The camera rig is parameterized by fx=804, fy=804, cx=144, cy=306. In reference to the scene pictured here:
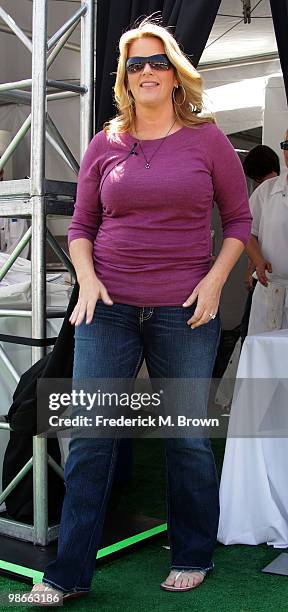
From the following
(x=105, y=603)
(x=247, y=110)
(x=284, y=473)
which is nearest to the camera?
(x=105, y=603)

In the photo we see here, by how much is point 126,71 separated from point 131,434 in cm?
131

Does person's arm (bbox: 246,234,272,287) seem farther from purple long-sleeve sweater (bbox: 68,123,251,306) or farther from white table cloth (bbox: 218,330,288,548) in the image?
purple long-sleeve sweater (bbox: 68,123,251,306)

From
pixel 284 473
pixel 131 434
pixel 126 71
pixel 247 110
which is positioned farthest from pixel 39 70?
pixel 247 110

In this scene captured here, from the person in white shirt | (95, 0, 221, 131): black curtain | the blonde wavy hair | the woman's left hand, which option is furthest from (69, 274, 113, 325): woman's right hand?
the person in white shirt

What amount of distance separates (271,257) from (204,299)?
1.78m

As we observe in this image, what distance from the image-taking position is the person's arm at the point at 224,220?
2.04 meters

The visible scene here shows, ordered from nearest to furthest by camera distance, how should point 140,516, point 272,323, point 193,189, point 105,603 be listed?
point 193,189 < point 105,603 < point 140,516 < point 272,323

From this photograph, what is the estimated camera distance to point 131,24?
2467 millimetres

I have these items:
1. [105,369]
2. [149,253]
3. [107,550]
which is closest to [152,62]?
[149,253]

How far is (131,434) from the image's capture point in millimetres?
2863

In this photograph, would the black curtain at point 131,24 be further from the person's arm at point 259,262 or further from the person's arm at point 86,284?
the person's arm at point 259,262

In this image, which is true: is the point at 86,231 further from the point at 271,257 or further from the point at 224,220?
the point at 271,257

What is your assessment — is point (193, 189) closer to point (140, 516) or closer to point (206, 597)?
point (206, 597)

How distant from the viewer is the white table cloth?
8.55 ft
